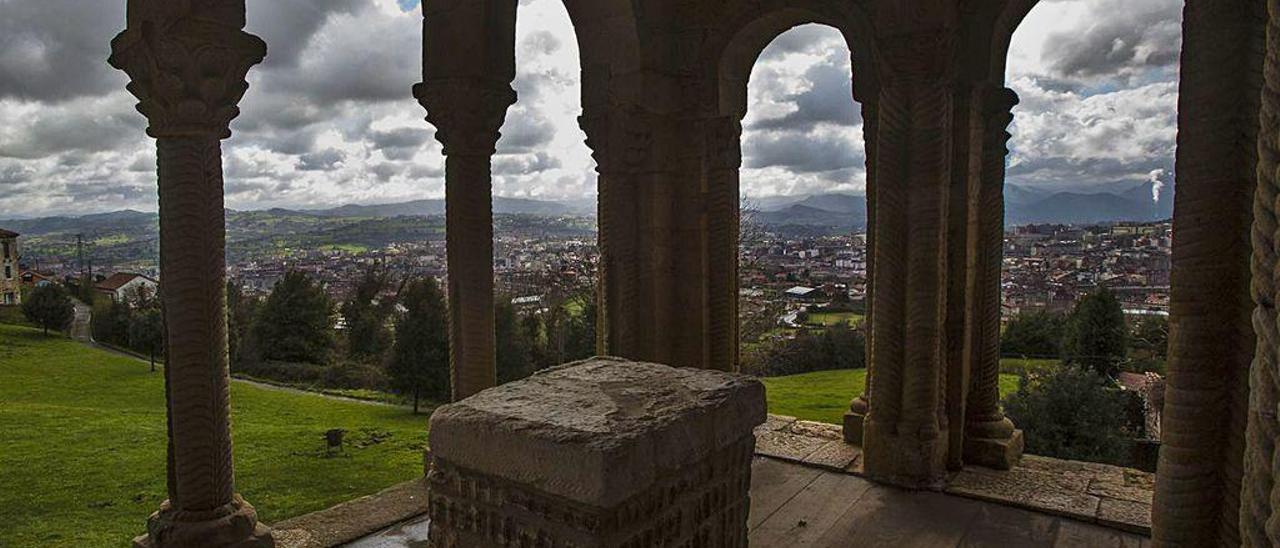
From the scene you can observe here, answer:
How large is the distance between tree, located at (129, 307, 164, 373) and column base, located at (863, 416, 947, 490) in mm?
28401

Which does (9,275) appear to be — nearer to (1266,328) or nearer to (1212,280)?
(1212,280)

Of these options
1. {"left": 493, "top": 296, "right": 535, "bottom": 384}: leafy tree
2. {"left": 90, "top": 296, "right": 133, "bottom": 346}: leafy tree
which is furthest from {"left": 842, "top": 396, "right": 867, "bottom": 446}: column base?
{"left": 90, "top": 296, "right": 133, "bottom": 346}: leafy tree

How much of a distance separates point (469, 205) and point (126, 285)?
51185mm

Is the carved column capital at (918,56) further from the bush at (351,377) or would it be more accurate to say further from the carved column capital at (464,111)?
the bush at (351,377)

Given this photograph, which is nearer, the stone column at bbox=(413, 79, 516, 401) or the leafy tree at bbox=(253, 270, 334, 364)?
the stone column at bbox=(413, 79, 516, 401)

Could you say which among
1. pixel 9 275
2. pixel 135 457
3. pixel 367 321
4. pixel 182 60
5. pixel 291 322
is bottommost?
pixel 135 457

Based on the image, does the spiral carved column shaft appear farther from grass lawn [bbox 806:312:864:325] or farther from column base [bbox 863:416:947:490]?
grass lawn [bbox 806:312:864:325]

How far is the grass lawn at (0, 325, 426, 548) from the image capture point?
10.7 metres

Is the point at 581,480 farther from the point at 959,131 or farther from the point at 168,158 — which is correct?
the point at 959,131

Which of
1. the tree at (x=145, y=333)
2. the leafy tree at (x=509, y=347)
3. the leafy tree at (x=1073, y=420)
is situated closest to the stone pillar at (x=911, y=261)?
the leafy tree at (x=1073, y=420)

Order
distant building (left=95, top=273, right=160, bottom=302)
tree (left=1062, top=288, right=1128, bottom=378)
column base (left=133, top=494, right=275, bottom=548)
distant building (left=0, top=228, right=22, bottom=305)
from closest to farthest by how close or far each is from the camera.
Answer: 1. column base (left=133, top=494, right=275, bottom=548)
2. tree (left=1062, top=288, right=1128, bottom=378)
3. distant building (left=0, top=228, right=22, bottom=305)
4. distant building (left=95, top=273, right=160, bottom=302)

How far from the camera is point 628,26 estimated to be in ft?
26.8

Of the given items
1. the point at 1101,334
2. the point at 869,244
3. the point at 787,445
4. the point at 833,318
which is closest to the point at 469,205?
the point at 787,445

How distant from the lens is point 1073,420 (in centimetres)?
1175
